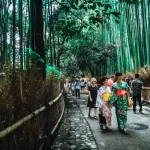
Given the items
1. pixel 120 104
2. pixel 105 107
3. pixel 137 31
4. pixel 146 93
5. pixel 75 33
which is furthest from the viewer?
pixel 137 31

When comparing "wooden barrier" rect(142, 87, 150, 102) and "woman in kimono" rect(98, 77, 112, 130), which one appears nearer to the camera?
"woman in kimono" rect(98, 77, 112, 130)

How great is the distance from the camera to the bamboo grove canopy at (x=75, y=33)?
5246mm

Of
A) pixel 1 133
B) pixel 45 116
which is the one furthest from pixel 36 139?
pixel 1 133

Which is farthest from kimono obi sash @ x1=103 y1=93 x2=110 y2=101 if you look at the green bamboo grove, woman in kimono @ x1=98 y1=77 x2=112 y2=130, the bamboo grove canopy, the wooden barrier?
the green bamboo grove

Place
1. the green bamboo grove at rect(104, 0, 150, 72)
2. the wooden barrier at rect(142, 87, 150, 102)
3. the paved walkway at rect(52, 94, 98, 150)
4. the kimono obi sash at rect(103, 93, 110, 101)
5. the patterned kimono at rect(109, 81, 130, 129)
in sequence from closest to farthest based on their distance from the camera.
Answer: the paved walkway at rect(52, 94, 98, 150), the patterned kimono at rect(109, 81, 130, 129), the kimono obi sash at rect(103, 93, 110, 101), the wooden barrier at rect(142, 87, 150, 102), the green bamboo grove at rect(104, 0, 150, 72)

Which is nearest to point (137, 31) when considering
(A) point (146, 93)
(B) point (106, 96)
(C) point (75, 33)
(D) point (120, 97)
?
(A) point (146, 93)

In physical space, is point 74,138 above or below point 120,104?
below

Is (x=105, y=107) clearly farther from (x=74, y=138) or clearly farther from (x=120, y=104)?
(x=74, y=138)

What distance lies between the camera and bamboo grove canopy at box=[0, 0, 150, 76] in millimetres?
5246

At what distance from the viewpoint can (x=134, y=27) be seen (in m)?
17.8

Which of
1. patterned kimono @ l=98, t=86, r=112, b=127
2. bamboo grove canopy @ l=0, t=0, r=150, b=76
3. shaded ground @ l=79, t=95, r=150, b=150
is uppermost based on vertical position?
bamboo grove canopy @ l=0, t=0, r=150, b=76

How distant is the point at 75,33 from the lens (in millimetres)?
5777

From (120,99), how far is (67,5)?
244 centimetres

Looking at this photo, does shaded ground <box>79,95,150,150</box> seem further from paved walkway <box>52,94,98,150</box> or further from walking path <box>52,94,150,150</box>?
paved walkway <box>52,94,98,150</box>
